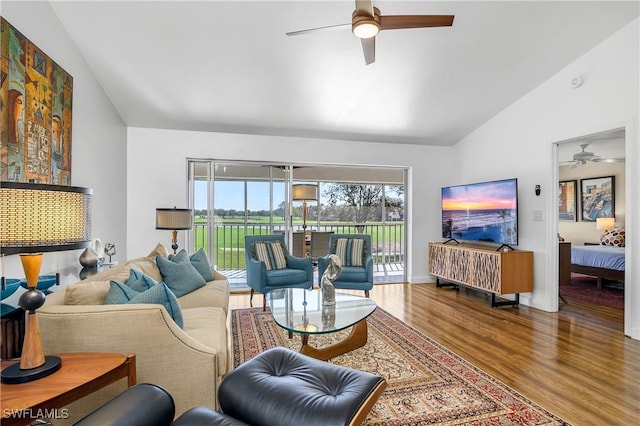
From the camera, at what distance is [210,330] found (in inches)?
81.4

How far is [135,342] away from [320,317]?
126 cm

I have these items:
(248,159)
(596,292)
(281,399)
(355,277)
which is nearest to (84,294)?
(281,399)

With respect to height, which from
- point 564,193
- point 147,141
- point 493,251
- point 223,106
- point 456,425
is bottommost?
point 456,425

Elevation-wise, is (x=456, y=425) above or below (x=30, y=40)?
below

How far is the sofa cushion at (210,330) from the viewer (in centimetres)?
181

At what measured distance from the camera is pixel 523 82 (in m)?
3.99

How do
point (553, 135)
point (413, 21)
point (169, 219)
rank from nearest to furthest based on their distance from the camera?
point (413, 21), point (169, 219), point (553, 135)

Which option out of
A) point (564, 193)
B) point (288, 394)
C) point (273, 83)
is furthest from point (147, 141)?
point (564, 193)

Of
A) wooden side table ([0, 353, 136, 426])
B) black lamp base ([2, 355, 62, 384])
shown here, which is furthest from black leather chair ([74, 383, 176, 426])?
black lamp base ([2, 355, 62, 384])

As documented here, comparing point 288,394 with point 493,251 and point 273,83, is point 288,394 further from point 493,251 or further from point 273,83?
point 493,251

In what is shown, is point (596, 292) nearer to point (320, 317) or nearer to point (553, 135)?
point (553, 135)

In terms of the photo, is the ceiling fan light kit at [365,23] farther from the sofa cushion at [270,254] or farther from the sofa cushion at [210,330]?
the sofa cushion at [270,254]

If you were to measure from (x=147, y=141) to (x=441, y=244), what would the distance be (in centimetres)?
452

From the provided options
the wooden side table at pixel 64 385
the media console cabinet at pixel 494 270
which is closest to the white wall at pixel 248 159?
the media console cabinet at pixel 494 270
